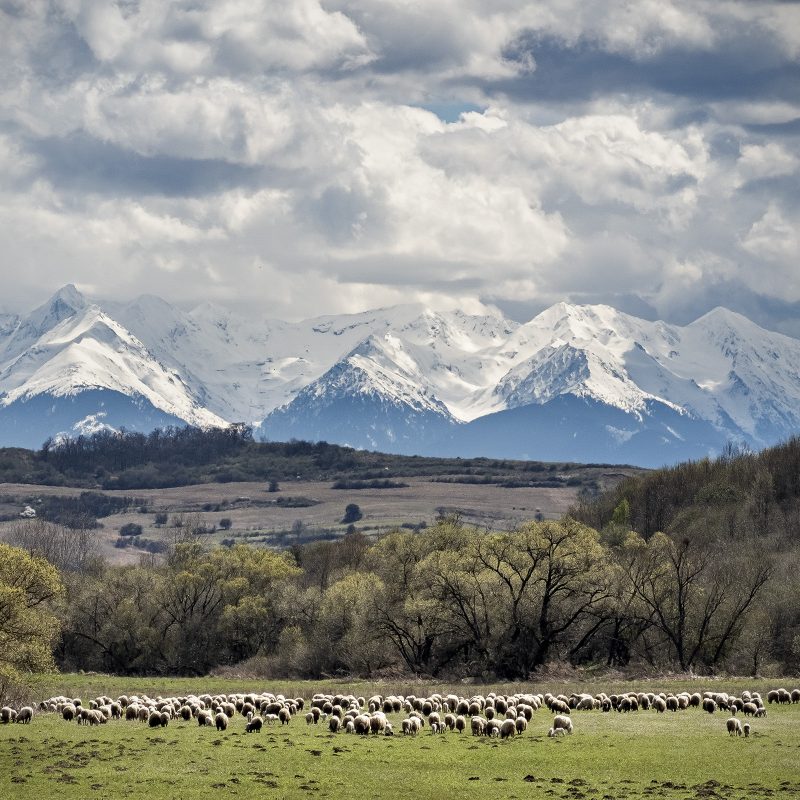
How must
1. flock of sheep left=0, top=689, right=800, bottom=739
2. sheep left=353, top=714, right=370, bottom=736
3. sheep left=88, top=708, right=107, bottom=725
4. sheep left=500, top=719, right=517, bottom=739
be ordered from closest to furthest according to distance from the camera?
sheep left=500, top=719, right=517, bottom=739 → sheep left=353, top=714, right=370, bottom=736 → flock of sheep left=0, top=689, right=800, bottom=739 → sheep left=88, top=708, right=107, bottom=725

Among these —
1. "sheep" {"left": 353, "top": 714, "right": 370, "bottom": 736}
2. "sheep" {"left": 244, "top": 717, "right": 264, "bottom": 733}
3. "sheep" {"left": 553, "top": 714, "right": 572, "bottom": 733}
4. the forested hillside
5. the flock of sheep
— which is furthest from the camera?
the forested hillside

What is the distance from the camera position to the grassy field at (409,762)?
4562 centimetres

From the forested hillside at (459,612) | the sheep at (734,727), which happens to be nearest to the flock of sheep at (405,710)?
the sheep at (734,727)

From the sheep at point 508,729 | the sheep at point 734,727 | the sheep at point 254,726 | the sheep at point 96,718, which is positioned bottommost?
the sheep at point 96,718

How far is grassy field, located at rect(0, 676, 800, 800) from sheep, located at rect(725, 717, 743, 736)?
1.97ft

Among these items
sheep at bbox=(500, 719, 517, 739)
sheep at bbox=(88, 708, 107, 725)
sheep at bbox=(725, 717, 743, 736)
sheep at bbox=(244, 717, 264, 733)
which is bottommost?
sheep at bbox=(88, 708, 107, 725)

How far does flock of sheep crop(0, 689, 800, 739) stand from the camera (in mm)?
60375

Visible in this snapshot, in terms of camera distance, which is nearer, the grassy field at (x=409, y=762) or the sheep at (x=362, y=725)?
the grassy field at (x=409, y=762)

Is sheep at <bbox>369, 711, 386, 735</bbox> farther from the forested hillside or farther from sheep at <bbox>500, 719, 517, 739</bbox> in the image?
the forested hillside

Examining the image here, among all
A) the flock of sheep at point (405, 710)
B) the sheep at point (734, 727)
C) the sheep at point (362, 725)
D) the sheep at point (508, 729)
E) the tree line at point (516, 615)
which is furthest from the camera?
the tree line at point (516, 615)

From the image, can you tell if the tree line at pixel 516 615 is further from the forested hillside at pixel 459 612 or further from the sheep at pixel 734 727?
the sheep at pixel 734 727

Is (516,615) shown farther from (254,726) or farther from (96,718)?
(96,718)

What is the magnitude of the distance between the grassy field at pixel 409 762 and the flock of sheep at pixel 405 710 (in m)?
0.97

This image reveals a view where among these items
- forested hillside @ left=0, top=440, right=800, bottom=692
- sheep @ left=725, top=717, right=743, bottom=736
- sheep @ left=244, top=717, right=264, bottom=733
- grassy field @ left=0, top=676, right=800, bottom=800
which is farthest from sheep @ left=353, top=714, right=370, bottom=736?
forested hillside @ left=0, top=440, right=800, bottom=692
